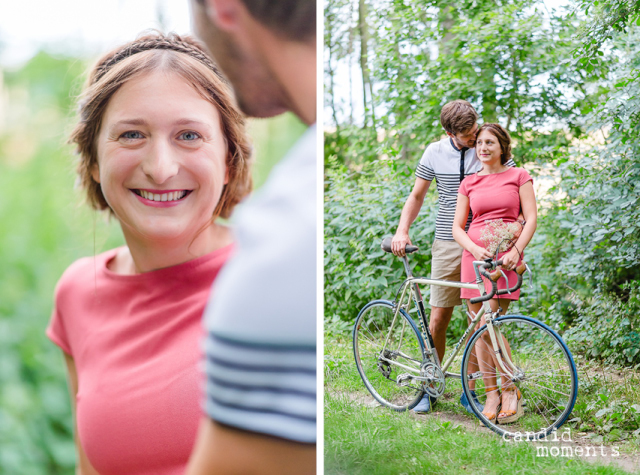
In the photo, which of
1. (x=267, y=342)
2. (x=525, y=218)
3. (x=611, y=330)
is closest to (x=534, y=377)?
(x=611, y=330)

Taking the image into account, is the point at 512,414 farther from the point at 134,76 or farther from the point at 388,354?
the point at 134,76

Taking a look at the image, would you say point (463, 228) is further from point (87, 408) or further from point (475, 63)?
point (87, 408)

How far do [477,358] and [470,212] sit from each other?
26.4 inches

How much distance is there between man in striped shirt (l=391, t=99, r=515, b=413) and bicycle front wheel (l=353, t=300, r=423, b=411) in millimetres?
94

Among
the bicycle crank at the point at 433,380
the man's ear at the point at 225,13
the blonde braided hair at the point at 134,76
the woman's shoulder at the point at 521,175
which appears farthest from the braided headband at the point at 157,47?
the bicycle crank at the point at 433,380

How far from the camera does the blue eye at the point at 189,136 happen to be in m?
1.55

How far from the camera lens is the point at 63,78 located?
5.16 ft

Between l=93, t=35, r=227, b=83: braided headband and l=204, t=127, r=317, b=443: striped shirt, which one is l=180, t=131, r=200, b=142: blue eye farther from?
l=204, t=127, r=317, b=443: striped shirt

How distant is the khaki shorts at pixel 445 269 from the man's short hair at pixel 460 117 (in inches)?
21.0

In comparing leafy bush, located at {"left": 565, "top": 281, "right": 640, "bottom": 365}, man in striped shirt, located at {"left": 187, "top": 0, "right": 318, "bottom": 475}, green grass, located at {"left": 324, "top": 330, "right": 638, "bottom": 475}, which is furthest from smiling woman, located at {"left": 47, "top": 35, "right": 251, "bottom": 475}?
leafy bush, located at {"left": 565, "top": 281, "right": 640, "bottom": 365}

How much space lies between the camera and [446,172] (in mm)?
2711

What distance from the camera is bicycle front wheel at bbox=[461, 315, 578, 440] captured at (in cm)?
240

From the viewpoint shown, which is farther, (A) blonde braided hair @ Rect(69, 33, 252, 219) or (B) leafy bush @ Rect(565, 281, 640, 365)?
(B) leafy bush @ Rect(565, 281, 640, 365)

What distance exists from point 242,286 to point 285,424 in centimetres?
24
